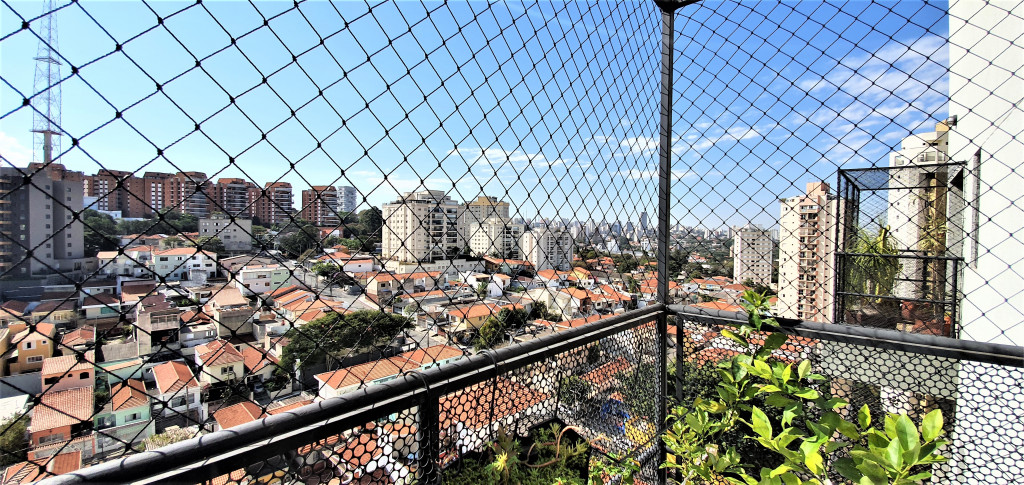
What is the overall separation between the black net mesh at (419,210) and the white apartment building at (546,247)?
0.01 meters

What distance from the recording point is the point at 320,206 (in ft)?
2.26

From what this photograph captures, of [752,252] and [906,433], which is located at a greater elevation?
[752,252]

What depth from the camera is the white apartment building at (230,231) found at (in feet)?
1.84

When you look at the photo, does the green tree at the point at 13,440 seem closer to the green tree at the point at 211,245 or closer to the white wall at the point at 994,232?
the green tree at the point at 211,245

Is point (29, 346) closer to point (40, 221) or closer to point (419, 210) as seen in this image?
point (40, 221)

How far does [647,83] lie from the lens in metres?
1.47

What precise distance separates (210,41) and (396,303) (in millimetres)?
535

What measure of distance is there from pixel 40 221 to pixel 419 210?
0.54 metres

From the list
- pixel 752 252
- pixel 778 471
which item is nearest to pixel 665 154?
pixel 752 252

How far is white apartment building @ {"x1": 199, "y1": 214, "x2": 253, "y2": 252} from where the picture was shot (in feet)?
1.84

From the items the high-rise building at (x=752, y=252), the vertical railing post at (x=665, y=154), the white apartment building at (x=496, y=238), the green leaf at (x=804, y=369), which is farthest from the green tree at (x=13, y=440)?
the high-rise building at (x=752, y=252)

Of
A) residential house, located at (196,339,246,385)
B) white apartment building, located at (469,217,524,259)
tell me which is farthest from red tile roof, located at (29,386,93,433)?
white apartment building, located at (469,217,524,259)

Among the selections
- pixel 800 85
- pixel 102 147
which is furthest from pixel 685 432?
pixel 102 147

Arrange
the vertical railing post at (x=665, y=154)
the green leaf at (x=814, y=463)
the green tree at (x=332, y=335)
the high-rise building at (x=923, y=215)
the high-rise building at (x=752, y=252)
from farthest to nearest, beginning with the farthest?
the high-rise building at (x=923, y=215) < the high-rise building at (x=752, y=252) < the vertical railing post at (x=665, y=154) < the green leaf at (x=814, y=463) < the green tree at (x=332, y=335)
